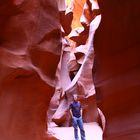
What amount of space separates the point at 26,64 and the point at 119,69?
92.8 inches

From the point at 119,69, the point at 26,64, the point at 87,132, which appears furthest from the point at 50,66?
the point at 87,132

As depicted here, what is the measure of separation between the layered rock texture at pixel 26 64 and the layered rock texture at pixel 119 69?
1.99m

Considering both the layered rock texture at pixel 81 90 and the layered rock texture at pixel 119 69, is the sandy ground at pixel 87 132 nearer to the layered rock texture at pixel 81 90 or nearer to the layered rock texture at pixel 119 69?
the layered rock texture at pixel 81 90

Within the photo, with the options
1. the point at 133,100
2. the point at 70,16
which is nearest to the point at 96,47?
the point at 133,100

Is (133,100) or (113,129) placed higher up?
(133,100)

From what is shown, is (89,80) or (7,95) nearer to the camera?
(7,95)

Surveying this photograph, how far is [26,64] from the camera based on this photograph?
5.61 meters

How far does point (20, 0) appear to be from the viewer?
5871 mm

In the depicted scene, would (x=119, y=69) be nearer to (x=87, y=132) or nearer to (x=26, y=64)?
(x=26, y=64)

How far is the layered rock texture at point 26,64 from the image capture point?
215 inches

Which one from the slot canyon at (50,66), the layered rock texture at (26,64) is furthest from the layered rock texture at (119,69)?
the layered rock texture at (26,64)

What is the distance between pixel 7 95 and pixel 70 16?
25.6ft

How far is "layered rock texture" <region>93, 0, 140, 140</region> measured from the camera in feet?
11.2

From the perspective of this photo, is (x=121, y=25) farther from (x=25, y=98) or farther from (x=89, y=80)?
(x=89, y=80)
